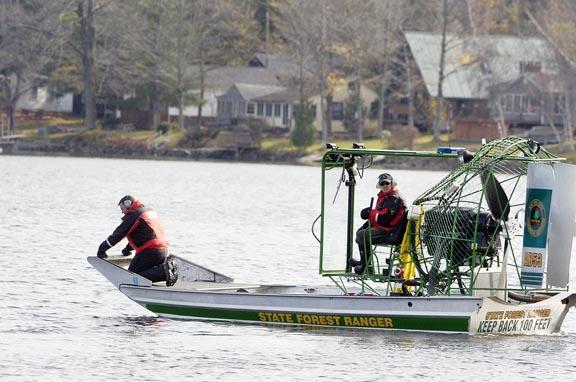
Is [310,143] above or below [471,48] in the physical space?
below

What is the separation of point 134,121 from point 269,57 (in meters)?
14.2

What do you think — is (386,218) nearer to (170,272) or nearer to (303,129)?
(170,272)

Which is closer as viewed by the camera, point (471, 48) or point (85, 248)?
point (85, 248)

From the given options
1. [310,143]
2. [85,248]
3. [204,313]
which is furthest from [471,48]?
[204,313]

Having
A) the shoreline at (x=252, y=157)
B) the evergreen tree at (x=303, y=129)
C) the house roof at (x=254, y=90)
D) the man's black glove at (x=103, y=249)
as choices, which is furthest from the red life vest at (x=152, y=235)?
the house roof at (x=254, y=90)

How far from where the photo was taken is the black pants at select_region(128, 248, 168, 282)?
2756 centimetres

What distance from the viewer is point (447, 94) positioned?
11444 centimetres

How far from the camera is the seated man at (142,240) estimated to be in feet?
89.6

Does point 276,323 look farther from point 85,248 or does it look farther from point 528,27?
point 528,27

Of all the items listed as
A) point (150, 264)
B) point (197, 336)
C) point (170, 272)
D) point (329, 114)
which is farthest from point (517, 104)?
point (197, 336)

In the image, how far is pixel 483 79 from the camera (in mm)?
111562

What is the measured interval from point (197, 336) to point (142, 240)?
7.16 feet

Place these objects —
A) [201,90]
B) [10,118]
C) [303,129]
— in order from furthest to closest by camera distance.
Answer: [201,90] < [10,118] < [303,129]

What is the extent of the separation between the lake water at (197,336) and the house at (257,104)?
5864cm
